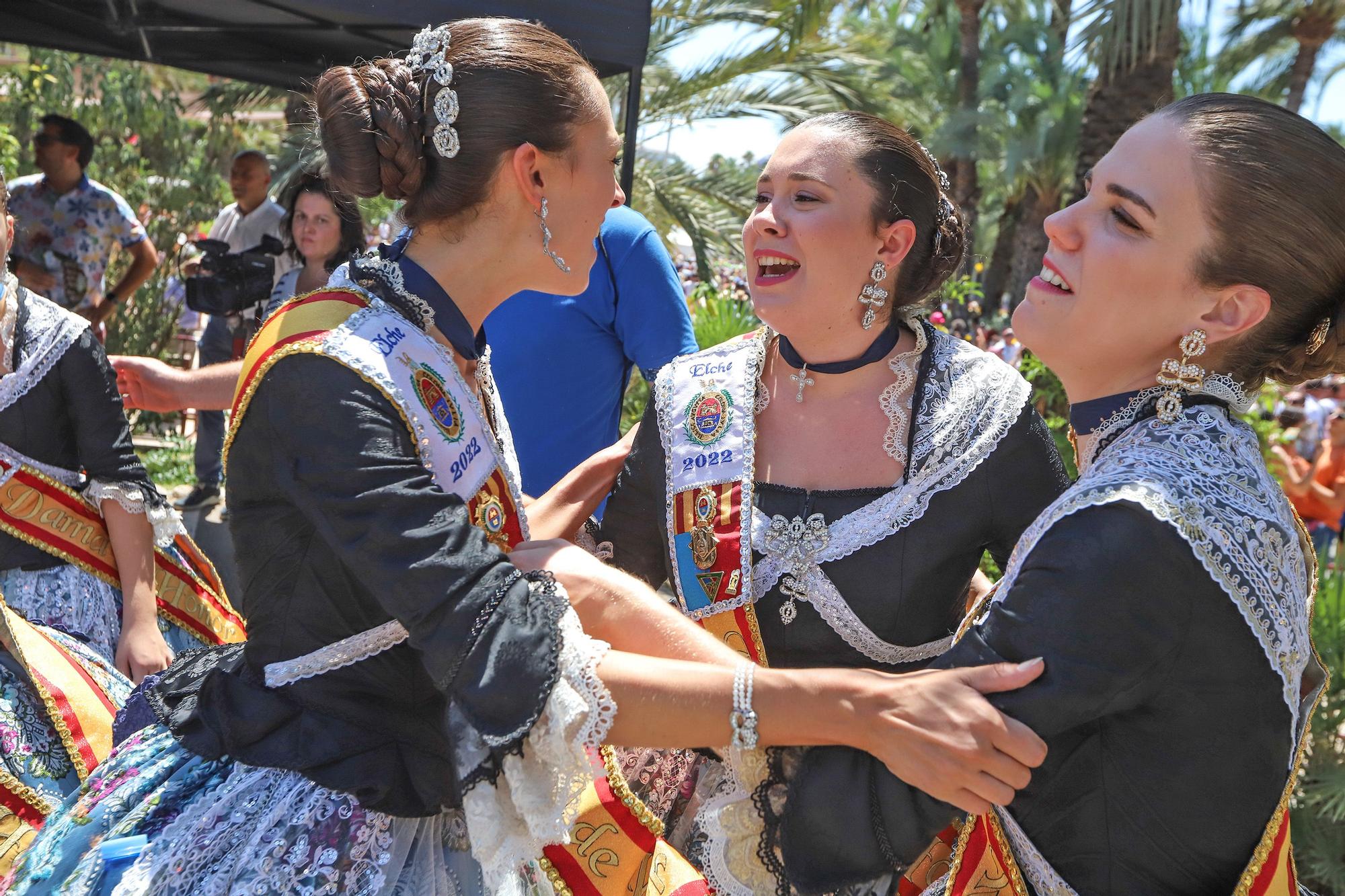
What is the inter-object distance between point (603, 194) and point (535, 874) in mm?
1120

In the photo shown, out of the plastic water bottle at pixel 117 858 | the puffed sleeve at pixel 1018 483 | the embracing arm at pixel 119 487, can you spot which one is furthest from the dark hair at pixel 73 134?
the puffed sleeve at pixel 1018 483

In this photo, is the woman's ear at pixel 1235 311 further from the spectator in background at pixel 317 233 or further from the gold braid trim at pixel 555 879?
the spectator in background at pixel 317 233

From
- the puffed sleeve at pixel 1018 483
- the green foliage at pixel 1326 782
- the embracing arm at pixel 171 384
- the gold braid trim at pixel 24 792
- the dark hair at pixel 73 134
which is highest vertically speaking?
the puffed sleeve at pixel 1018 483

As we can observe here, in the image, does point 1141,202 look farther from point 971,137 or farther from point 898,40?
point 898,40

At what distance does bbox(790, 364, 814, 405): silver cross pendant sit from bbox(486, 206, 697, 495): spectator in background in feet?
3.29

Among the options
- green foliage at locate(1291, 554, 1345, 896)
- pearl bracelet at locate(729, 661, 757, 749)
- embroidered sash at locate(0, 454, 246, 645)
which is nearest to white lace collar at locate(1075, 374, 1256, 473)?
pearl bracelet at locate(729, 661, 757, 749)

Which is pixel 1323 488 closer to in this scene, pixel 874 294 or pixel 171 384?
pixel 874 294

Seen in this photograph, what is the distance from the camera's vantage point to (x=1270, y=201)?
5.40 feet

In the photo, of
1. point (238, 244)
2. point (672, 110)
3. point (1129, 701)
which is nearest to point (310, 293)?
point (1129, 701)

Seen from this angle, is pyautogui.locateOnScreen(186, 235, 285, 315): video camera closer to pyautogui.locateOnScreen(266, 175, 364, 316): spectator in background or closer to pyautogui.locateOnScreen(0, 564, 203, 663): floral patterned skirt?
pyautogui.locateOnScreen(266, 175, 364, 316): spectator in background

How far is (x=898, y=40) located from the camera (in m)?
24.9

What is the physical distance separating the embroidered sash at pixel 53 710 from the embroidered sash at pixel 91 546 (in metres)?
0.41

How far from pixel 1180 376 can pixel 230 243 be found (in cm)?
688

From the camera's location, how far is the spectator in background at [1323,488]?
700cm
